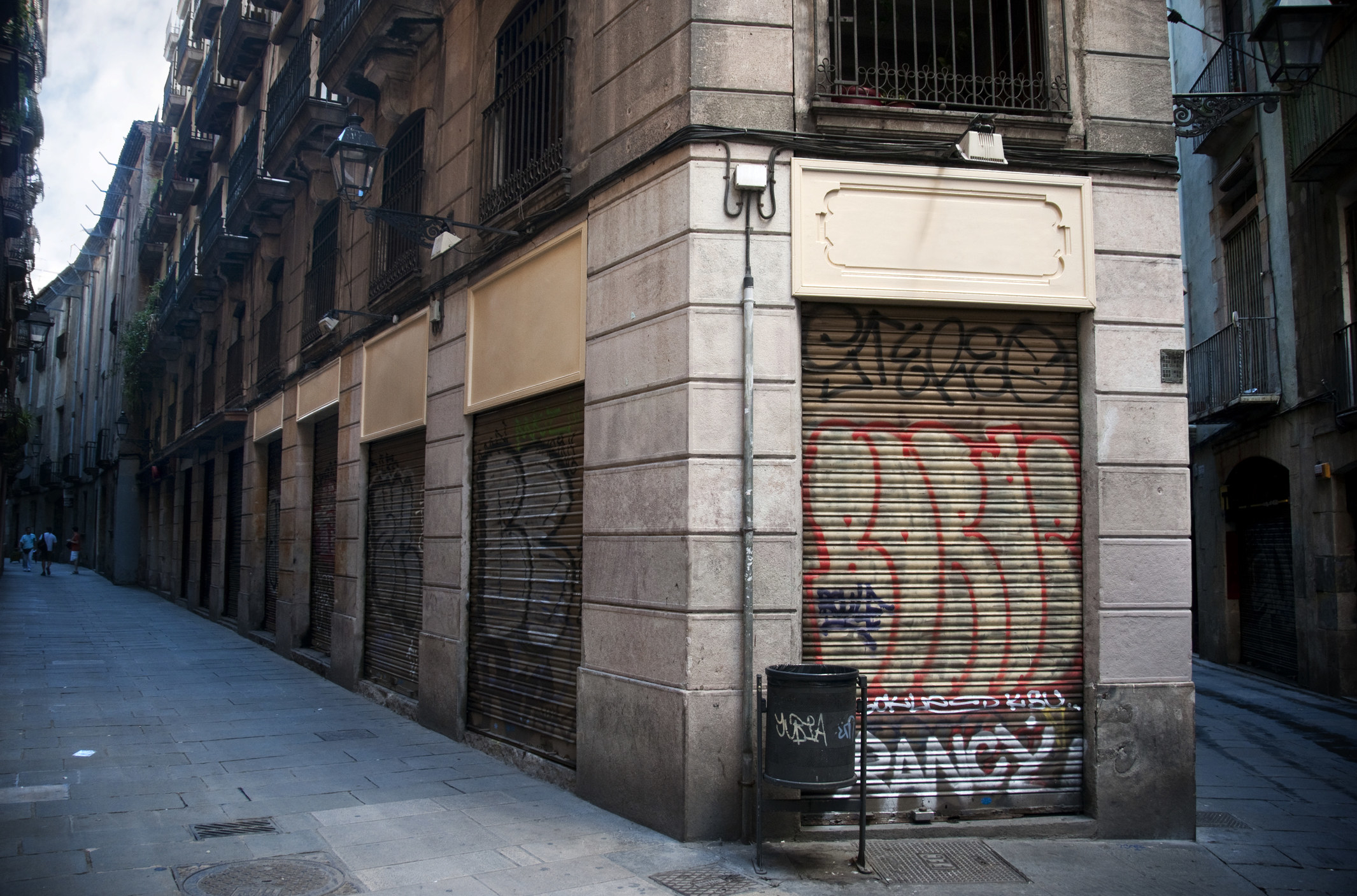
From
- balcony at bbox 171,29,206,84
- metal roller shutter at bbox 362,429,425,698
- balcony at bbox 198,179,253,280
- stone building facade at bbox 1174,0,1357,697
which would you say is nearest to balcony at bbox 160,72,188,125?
balcony at bbox 171,29,206,84

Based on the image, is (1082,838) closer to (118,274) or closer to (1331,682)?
(1331,682)

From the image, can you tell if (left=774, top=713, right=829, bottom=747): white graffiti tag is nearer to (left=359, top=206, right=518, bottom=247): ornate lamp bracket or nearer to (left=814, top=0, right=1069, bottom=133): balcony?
(left=814, top=0, right=1069, bottom=133): balcony

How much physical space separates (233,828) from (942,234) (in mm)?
5909

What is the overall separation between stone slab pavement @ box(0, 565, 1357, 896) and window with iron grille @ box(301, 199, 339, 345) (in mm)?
5464

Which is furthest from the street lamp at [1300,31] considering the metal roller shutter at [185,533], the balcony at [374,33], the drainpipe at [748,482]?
the metal roller shutter at [185,533]

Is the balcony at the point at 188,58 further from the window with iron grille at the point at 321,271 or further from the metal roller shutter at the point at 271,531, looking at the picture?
the window with iron grille at the point at 321,271

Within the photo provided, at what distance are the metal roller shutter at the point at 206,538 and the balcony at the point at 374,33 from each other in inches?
514

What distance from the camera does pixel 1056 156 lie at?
274 inches

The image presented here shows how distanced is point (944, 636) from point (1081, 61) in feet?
13.3

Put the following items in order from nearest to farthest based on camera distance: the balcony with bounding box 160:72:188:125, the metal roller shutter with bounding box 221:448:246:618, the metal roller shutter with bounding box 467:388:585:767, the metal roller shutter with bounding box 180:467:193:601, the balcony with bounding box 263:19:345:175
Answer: the metal roller shutter with bounding box 467:388:585:767 < the balcony with bounding box 263:19:345:175 < the metal roller shutter with bounding box 221:448:246:618 < the metal roller shutter with bounding box 180:467:193:601 < the balcony with bounding box 160:72:188:125

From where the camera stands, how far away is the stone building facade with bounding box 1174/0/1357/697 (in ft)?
42.8

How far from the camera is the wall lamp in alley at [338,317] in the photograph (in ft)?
38.3

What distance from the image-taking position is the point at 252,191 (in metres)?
16.7

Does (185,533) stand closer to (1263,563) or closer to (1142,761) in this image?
(1263,563)
